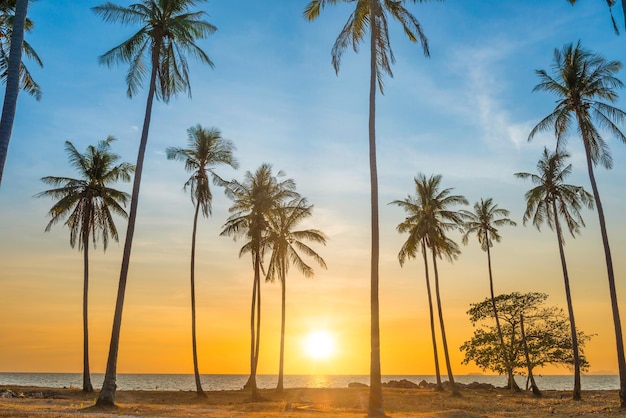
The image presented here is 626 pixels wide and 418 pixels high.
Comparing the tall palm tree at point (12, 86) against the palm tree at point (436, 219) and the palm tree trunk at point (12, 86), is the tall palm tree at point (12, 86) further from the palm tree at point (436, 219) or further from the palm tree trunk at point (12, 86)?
the palm tree at point (436, 219)

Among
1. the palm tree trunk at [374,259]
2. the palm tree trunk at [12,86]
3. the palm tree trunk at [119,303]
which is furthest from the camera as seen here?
the palm tree trunk at [119,303]

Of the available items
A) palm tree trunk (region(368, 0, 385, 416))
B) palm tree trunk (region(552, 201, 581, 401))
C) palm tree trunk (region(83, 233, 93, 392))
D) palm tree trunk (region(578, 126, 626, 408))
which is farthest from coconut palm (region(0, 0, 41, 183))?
palm tree trunk (region(552, 201, 581, 401))

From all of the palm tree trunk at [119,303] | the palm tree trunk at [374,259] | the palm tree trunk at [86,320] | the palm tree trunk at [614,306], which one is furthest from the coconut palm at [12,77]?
the palm tree trunk at [614,306]

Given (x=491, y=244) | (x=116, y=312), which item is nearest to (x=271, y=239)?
(x=116, y=312)

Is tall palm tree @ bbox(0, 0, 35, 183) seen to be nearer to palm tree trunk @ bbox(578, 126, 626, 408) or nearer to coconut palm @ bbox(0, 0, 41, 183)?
coconut palm @ bbox(0, 0, 41, 183)

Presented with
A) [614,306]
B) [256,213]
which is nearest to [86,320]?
[256,213]

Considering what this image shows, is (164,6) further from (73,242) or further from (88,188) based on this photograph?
(73,242)

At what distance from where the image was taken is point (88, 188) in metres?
33.5

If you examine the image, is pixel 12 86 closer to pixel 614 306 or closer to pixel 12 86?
pixel 12 86

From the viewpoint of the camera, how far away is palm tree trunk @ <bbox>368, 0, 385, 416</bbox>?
1762 centimetres

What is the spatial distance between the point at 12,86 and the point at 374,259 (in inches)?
517

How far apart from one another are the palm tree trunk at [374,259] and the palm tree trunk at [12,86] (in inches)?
496

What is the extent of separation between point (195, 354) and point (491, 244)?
27415 millimetres

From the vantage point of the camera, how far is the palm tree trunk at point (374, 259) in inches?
694
